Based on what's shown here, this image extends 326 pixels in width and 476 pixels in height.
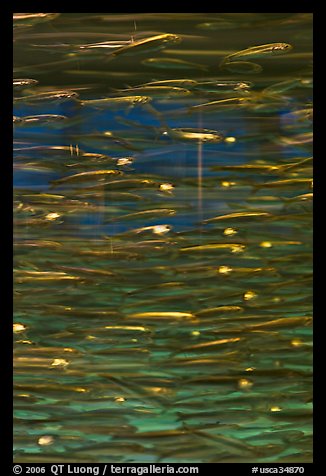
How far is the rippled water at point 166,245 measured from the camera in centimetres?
181

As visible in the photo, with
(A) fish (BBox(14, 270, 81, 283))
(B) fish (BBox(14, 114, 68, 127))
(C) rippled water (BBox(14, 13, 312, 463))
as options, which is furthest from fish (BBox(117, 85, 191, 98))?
(A) fish (BBox(14, 270, 81, 283))

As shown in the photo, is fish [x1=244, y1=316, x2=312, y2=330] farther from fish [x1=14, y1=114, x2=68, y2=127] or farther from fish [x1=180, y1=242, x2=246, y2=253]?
fish [x1=14, y1=114, x2=68, y2=127]

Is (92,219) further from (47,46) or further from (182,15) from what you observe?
(182,15)

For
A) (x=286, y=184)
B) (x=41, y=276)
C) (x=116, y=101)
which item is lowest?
(x=41, y=276)

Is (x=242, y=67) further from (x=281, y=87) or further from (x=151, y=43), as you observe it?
(x=151, y=43)

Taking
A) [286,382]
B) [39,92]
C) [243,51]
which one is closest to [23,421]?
[286,382]

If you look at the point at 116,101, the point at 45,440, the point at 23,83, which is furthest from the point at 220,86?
the point at 45,440

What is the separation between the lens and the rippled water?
5.92 ft

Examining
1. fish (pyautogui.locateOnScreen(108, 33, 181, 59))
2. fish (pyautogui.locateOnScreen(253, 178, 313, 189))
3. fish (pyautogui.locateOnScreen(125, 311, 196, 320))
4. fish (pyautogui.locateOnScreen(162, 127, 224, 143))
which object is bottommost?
fish (pyautogui.locateOnScreen(125, 311, 196, 320))

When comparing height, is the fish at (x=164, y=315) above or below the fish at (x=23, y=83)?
below

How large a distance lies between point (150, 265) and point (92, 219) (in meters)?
0.28

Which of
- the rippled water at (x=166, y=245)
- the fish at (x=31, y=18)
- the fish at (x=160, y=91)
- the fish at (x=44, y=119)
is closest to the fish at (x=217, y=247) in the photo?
the rippled water at (x=166, y=245)

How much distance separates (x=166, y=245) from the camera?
1.81m

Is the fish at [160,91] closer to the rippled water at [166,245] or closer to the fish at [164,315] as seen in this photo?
the rippled water at [166,245]
